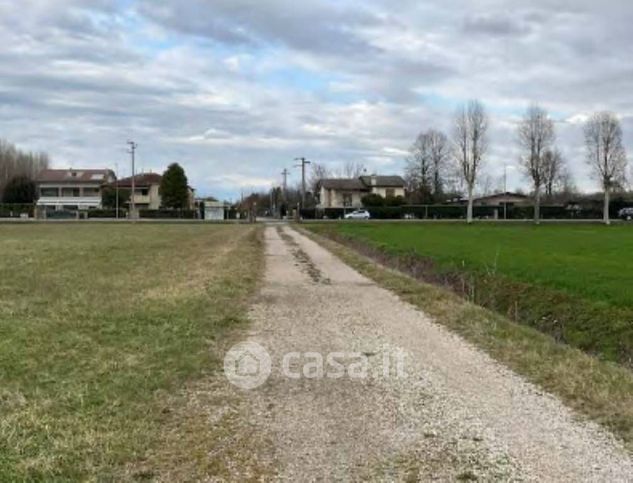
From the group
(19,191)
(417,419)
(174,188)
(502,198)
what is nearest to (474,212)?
(502,198)

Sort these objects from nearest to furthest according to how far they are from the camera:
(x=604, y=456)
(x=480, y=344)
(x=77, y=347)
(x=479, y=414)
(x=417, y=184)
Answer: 1. (x=604, y=456)
2. (x=479, y=414)
3. (x=77, y=347)
4. (x=480, y=344)
5. (x=417, y=184)

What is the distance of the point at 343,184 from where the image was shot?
474 feet

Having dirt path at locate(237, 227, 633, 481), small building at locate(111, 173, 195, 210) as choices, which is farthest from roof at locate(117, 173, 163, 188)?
dirt path at locate(237, 227, 633, 481)

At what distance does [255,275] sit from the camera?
70.5 feet

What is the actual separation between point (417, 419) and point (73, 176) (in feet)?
467

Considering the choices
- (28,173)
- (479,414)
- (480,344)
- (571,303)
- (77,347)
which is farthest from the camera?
(28,173)

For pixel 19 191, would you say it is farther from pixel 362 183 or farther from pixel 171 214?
pixel 362 183

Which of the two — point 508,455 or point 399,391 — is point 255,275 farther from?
point 508,455

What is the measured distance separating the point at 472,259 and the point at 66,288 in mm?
14308

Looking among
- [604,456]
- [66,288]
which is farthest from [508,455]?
[66,288]

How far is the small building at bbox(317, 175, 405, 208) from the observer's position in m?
143

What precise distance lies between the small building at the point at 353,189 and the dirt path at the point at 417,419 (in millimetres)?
131423

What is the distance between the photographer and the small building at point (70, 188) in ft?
446

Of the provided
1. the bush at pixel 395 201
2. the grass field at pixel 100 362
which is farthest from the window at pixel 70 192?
the grass field at pixel 100 362
